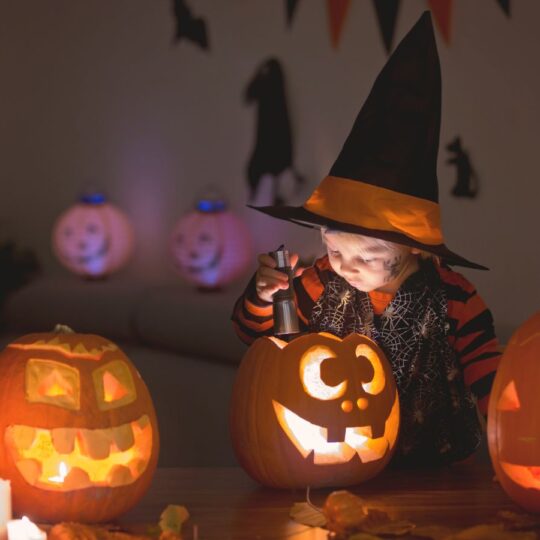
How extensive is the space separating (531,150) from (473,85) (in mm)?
286

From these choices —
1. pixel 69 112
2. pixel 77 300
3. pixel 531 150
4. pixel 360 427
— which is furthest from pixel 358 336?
pixel 69 112

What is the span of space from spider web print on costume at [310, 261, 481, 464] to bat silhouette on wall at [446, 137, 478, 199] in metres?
1.33

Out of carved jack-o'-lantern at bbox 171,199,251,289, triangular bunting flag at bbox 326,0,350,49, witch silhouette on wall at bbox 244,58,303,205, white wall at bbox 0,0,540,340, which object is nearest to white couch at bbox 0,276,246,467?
carved jack-o'-lantern at bbox 171,199,251,289

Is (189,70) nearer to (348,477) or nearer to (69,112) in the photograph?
(69,112)

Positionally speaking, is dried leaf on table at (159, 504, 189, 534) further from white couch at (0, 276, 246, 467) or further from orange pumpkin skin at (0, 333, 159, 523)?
white couch at (0, 276, 246, 467)

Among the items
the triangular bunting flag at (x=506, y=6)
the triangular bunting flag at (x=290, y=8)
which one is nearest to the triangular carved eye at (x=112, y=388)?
the triangular bunting flag at (x=506, y=6)

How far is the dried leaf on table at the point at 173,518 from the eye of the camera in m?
1.22

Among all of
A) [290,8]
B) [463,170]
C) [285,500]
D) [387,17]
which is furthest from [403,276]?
[290,8]

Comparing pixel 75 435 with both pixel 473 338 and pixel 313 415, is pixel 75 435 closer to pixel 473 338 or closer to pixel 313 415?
pixel 313 415

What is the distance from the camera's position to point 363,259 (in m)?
1.60

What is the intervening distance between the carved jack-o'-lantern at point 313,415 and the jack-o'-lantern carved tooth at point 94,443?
0.86 ft

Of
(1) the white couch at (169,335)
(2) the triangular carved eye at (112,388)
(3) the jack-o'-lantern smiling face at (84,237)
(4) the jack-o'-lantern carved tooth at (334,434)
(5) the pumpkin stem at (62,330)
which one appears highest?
(3) the jack-o'-lantern smiling face at (84,237)

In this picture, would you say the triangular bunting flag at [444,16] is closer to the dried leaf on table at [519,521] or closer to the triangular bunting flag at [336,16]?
the triangular bunting flag at [336,16]

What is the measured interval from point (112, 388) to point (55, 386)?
0.23ft
